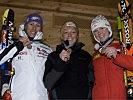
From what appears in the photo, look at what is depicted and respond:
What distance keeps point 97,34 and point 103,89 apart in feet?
1.79

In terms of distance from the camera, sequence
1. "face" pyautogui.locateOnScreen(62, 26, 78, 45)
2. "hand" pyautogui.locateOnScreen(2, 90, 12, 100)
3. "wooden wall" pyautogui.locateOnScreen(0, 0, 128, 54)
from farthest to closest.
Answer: "wooden wall" pyautogui.locateOnScreen(0, 0, 128, 54) < "face" pyautogui.locateOnScreen(62, 26, 78, 45) < "hand" pyautogui.locateOnScreen(2, 90, 12, 100)

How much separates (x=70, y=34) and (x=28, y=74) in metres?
0.54

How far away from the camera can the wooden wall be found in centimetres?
368

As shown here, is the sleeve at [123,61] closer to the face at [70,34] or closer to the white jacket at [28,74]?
the face at [70,34]

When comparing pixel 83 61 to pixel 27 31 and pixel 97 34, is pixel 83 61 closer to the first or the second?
pixel 97 34

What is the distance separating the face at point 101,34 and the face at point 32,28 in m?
0.55

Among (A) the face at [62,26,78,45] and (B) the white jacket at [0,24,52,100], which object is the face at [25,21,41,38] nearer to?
(B) the white jacket at [0,24,52,100]

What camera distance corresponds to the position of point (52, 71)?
2.59m

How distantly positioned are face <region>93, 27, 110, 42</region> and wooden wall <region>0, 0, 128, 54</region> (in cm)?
85

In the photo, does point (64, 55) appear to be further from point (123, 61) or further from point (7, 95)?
point (7, 95)

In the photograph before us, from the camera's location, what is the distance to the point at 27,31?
113 inches

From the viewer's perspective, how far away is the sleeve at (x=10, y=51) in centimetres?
267

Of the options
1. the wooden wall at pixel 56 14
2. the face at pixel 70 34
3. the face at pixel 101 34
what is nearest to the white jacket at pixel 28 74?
the face at pixel 70 34

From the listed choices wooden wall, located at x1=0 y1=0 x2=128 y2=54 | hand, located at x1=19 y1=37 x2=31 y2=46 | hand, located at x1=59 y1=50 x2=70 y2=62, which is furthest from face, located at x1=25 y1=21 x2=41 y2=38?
wooden wall, located at x1=0 y1=0 x2=128 y2=54
